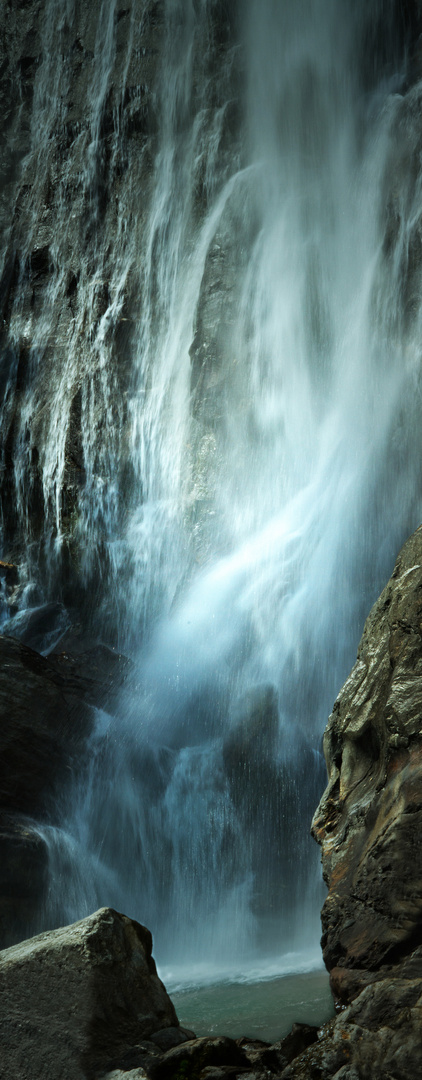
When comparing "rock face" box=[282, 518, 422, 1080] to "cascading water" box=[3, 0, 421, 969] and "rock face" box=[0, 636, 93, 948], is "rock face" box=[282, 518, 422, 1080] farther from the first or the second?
"rock face" box=[0, 636, 93, 948]

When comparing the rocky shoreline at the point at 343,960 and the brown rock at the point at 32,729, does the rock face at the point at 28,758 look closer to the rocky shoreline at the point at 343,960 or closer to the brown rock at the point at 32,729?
the brown rock at the point at 32,729

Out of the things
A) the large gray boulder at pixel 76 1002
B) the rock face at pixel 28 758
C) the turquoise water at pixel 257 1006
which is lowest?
the turquoise water at pixel 257 1006

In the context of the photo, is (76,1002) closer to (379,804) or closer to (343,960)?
(343,960)

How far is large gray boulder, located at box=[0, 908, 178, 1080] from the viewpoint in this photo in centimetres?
411

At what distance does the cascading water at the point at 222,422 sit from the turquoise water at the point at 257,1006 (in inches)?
52.3

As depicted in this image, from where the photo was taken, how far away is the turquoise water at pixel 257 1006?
19.8 feet

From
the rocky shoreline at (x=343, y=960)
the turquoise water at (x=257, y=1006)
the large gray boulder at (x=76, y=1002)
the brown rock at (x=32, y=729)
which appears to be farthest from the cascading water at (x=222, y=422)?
the large gray boulder at (x=76, y=1002)

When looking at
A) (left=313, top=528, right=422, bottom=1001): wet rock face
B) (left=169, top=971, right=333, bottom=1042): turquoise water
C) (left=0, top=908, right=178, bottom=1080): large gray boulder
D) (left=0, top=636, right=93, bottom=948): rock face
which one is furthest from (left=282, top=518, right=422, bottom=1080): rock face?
(left=0, top=636, right=93, bottom=948): rock face

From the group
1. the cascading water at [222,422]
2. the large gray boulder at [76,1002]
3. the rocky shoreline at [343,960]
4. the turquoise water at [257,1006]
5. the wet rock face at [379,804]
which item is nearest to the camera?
the rocky shoreline at [343,960]

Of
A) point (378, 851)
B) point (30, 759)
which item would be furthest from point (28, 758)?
point (378, 851)

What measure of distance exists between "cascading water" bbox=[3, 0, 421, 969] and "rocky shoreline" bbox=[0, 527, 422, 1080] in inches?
180

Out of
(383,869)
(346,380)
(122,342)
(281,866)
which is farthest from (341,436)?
(383,869)

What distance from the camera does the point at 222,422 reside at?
16484mm

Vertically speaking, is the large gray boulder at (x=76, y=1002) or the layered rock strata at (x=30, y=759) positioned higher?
the layered rock strata at (x=30, y=759)
